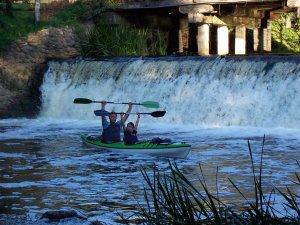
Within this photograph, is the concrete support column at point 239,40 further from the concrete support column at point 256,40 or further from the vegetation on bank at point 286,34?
the vegetation on bank at point 286,34

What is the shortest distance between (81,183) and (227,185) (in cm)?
223

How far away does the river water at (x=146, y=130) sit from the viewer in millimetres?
9188

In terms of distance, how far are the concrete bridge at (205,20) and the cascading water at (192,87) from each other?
160 inches

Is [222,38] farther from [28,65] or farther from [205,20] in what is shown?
[28,65]

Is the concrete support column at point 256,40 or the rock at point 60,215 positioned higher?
the concrete support column at point 256,40

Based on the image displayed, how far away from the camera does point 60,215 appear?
7.38 meters

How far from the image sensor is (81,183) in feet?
32.6

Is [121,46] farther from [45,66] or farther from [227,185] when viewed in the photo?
[227,185]

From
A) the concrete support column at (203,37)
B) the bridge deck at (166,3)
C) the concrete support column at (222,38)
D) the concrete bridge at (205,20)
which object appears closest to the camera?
the bridge deck at (166,3)

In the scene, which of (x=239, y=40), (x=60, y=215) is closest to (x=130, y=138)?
(x=60, y=215)

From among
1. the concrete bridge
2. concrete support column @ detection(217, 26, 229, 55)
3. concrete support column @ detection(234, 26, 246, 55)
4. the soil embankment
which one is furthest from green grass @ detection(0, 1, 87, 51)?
concrete support column @ detection(234, 26, 246, 55)

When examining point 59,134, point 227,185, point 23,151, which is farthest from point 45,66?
point 227,185

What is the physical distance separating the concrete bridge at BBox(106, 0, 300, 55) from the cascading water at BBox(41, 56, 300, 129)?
13.4 ft

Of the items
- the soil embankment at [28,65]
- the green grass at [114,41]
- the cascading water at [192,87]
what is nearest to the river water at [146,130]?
the cascading water at [192,87]
